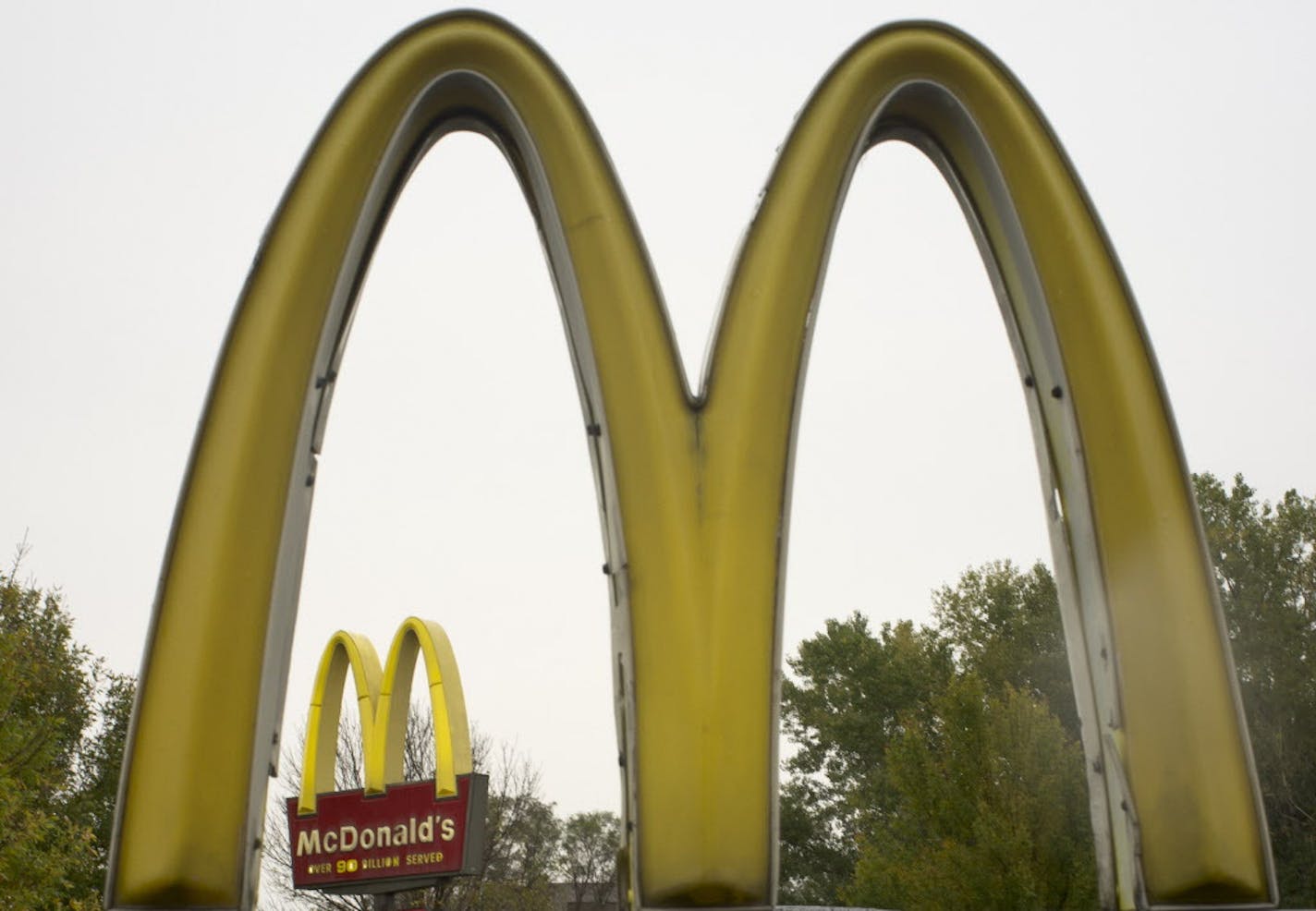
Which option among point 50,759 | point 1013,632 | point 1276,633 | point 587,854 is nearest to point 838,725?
point 1013,632

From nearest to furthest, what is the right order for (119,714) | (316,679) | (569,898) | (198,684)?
(198,684)
(316,679)
(119,714)
(569,898)

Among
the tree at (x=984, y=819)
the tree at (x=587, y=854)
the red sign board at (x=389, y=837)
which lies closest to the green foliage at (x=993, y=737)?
the tree at (x=984, y=819)

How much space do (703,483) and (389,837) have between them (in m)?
13.4

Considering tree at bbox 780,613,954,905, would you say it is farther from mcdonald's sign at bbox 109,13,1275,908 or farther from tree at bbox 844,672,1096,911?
mcdonald's sign at bbox 109,13,1275,908

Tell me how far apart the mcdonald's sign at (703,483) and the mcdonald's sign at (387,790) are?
986 centimetres

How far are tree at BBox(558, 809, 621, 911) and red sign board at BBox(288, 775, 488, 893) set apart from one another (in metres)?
57.0

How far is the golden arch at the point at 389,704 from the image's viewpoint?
15.5m

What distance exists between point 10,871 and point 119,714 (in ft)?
66.8

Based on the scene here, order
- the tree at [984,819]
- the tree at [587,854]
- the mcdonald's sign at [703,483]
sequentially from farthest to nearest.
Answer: the tree at [587,854]
the tree at [984,819]
the mcdonald's sign at [703,483]

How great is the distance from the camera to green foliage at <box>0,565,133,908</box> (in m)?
17.8

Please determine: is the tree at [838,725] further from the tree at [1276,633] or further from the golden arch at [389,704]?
the golden arch at [389,704]

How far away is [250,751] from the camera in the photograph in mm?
5367

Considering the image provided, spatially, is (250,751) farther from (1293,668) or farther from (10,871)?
(1293,668)

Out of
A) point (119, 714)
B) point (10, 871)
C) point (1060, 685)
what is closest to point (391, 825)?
point (10, 871)
